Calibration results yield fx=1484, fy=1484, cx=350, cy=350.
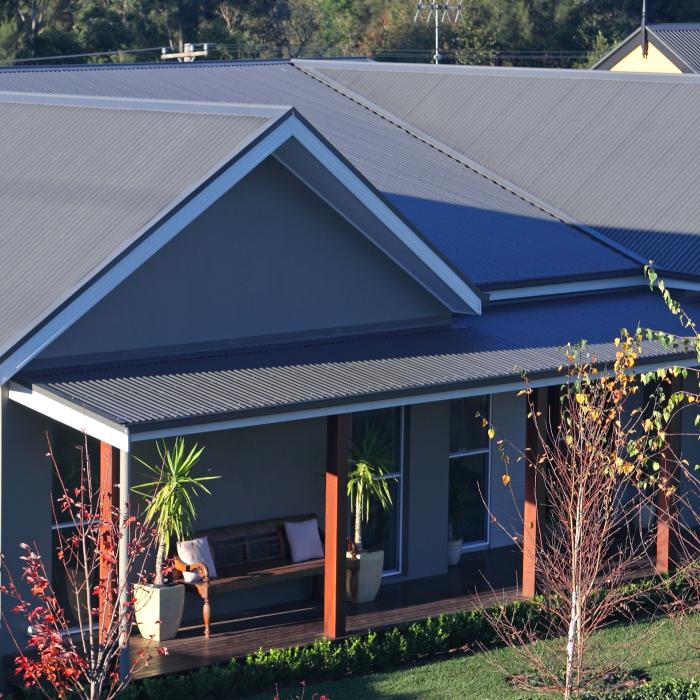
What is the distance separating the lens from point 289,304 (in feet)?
50.6

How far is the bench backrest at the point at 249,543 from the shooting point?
1545 centimetres

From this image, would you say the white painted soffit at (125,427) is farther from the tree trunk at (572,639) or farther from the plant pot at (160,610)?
the tree trunk at (572,639)

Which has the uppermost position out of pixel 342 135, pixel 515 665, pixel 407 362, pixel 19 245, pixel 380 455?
pixel 342 135

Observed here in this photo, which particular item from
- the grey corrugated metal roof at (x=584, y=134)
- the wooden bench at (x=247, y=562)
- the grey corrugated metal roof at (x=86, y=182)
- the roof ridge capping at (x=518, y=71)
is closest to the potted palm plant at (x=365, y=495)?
the wooden bench at (x=247, y=562)

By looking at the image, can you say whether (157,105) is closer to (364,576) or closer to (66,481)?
(66,481)

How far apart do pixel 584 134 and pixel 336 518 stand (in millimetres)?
10076

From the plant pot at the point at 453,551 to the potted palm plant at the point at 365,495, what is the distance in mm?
1400

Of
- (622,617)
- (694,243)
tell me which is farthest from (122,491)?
(694,243)

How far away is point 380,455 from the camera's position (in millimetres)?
16438

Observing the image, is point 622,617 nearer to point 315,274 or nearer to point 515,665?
point 515,665

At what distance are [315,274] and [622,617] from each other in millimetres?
5016

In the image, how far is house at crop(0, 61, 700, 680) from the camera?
13750mm

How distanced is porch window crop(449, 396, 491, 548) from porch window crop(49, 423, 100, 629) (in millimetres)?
4897

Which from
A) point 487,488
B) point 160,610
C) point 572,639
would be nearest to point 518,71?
point 487,488
